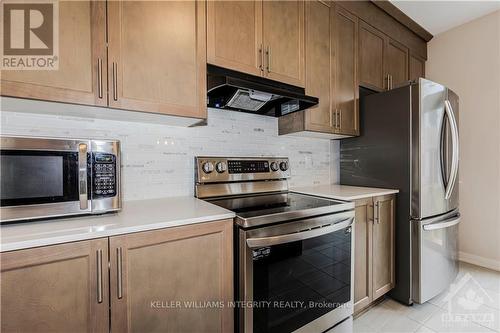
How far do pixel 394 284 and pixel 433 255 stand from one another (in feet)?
1.24

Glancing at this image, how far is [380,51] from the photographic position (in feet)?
7.80

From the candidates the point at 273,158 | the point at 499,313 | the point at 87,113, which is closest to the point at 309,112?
the point at 273,158

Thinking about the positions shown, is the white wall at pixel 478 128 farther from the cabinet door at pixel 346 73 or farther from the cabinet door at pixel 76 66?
the cabinet door at pixel 76 66

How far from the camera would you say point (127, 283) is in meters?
0.94

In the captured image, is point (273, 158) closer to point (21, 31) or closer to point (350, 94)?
point (350, 94)

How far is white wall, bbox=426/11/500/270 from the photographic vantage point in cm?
251

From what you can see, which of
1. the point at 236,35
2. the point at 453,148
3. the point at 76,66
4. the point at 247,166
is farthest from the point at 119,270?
the point at 453,148

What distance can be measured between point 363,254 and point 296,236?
826 millimetres

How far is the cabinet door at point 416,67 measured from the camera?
2785mm

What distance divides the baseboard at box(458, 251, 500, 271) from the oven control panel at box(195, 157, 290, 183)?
2399mm

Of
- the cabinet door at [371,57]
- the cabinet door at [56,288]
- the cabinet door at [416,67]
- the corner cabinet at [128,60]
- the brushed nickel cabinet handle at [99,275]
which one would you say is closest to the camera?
the cabinet door at [56,288]

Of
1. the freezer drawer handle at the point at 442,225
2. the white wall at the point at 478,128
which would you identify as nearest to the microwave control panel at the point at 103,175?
the freezer drawer handle at the point at 442,225

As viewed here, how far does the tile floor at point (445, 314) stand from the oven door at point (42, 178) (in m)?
1.89

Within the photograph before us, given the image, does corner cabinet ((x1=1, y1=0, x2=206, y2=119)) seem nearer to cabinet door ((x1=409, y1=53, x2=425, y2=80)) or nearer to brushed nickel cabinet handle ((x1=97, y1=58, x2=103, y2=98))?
brushed nickel cabinet handle ((x1=97, y1=58, x2=103, y2=98))
